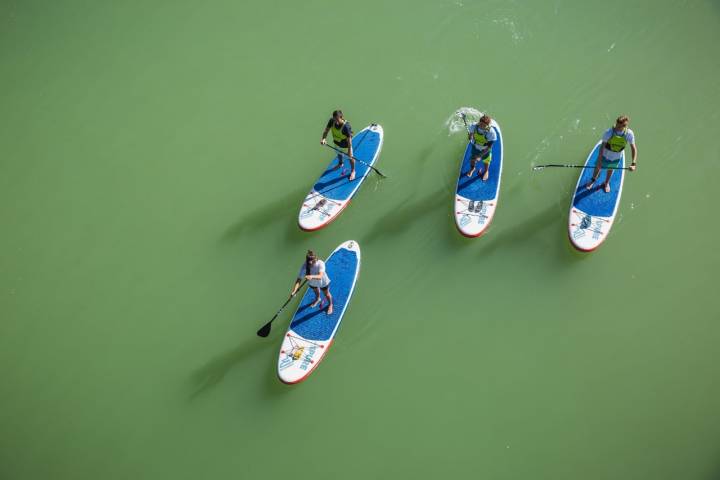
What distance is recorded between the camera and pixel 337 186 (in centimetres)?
805

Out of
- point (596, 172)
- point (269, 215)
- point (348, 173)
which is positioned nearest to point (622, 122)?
point (596, 172)

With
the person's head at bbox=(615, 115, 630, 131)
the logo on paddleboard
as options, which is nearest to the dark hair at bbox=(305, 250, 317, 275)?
the logo on paddleboard

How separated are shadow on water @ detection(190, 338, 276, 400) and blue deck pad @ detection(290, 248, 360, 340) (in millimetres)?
452

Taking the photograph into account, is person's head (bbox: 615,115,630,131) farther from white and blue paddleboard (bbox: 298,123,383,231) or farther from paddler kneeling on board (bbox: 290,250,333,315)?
paddler kneeling on board (bbox: 290,250,333,315)

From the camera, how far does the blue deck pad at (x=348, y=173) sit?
8016 mm

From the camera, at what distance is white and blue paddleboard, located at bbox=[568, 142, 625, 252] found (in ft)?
25.1

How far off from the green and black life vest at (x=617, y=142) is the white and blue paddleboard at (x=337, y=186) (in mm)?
2814

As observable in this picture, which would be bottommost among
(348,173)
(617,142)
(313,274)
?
(617,142)

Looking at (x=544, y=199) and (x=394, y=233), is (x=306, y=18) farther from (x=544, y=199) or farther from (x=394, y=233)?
(x=544, y=199)

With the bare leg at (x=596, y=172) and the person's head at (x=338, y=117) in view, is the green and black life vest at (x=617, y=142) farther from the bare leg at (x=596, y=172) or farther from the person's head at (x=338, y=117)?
the person's head at (x=338, y=117)

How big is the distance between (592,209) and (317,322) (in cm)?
364

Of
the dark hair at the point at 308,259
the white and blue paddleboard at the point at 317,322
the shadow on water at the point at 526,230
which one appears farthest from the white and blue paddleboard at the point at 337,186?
the shadow on water at the point at 526,230

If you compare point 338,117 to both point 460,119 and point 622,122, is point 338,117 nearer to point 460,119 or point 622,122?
point 460,119

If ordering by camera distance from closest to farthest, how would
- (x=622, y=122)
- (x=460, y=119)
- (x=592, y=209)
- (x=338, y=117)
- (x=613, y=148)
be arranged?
(x=622, y=122) < (x=338, y=117) < (x=613, y=148) < (x=592, y=209) < (x=460, y=119)
